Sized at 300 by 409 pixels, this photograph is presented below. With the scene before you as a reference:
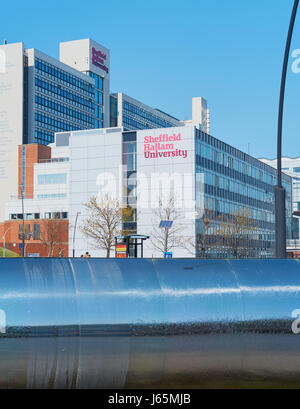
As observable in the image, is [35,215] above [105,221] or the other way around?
above

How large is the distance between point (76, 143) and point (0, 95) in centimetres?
5034

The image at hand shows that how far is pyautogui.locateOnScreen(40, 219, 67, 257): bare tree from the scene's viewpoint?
325 ft

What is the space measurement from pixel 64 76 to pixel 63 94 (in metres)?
4.52

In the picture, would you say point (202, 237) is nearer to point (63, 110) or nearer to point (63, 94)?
point (63, 110)

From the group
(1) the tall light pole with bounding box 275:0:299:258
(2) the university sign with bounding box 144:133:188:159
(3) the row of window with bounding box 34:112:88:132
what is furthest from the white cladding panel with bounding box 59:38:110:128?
(1) the tall light pole with bounding box 275:0:299:258

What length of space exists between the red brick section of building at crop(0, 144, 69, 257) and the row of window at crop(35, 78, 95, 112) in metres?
20.5

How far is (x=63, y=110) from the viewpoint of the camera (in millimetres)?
148625

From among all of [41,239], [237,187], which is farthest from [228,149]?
[41,239]

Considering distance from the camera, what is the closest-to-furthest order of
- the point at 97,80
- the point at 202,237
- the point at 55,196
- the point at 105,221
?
the point at 202,237 < the point at 105,221 < the point at 55,196 < the point at 97,80

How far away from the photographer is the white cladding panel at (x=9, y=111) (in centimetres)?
13188

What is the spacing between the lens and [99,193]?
93.9 m

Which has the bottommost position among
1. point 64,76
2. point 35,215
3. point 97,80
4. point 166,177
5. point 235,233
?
point 235,233

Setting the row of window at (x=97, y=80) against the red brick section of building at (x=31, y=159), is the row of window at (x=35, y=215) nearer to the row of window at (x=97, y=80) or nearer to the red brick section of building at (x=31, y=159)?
Result: the red brick section of building at (x=31, y=159)

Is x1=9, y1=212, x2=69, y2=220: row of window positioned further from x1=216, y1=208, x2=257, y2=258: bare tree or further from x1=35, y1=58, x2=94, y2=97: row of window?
x1=35, y1=58, x2=94, y2=97: row of window
